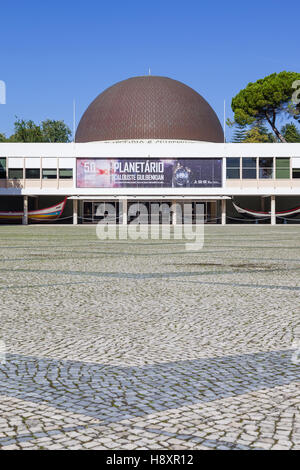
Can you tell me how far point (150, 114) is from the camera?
53281 millimetres

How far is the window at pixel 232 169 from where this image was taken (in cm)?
4291

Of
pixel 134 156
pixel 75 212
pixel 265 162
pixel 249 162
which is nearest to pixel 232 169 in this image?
pixel 249 162

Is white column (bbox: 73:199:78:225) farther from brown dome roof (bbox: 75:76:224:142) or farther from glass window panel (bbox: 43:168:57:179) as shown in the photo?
brown dome roof (bbox: 75:76:224:142)

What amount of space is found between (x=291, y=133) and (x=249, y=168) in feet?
120

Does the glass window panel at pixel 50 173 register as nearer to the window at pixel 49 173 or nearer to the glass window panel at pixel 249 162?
the window at pixel 49 173

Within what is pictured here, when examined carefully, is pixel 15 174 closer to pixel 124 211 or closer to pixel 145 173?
pixel 124 211

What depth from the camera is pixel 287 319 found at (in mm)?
4652

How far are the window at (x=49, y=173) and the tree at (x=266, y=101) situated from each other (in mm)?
25797

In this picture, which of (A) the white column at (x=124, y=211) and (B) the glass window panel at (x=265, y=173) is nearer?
(A) the white column at (x=124, y=211)

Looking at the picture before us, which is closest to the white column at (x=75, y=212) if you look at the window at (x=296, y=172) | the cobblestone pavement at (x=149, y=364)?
the window at (x=296, y=172)

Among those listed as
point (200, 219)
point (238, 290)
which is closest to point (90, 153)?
point (200, 219)

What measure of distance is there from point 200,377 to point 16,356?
1.17 m

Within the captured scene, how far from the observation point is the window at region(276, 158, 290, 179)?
43062mm
